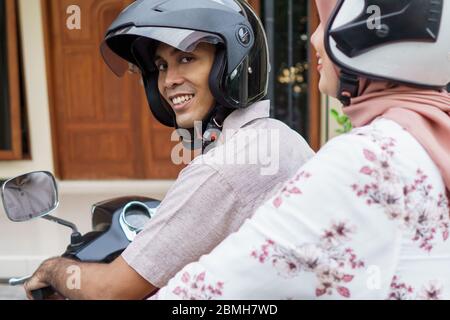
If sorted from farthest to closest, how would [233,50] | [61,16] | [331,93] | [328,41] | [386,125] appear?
[61,16] → [233,50] → [331,93] → [328,41] → [386,125]

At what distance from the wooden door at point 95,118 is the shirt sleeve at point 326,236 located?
19.4 feet

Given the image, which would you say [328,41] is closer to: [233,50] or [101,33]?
[233,50]

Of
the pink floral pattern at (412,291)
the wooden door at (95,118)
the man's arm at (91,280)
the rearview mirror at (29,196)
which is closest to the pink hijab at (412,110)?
the pink floral pattern at (412,291)

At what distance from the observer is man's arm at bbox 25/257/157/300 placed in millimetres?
1259

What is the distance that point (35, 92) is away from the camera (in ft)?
22.0

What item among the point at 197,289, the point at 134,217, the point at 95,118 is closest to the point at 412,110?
the point at 197,289

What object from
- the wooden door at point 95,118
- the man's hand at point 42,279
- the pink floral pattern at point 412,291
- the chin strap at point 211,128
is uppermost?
the chin strap at point 211,128

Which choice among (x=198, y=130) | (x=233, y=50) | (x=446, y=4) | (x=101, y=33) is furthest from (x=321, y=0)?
(x=101, y=33)

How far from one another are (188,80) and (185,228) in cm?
49

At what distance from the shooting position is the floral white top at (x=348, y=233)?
2.94 feet

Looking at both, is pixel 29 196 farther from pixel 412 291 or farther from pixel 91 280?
pixel 412 291

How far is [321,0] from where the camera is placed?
1.16m

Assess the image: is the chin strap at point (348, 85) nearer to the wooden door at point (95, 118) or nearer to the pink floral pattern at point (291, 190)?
the pink floral pattern at point (291, 190)
